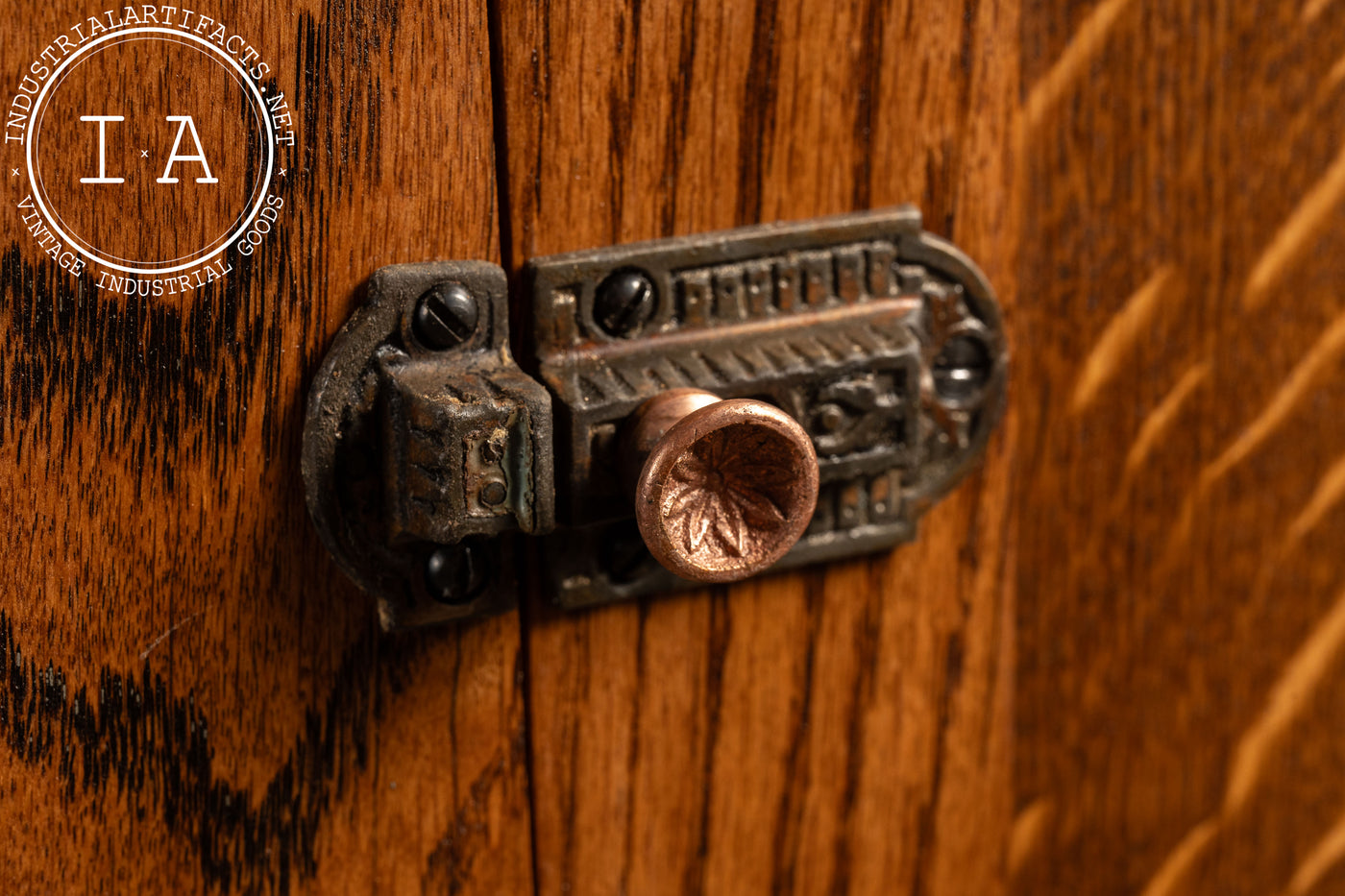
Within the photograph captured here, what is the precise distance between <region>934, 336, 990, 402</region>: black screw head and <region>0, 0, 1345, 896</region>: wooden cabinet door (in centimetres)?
3

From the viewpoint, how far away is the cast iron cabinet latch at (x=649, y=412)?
1.38ft

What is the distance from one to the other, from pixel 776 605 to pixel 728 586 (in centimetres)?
2

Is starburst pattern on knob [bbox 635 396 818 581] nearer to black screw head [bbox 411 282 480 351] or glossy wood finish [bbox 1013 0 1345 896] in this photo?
black screw head [bbox 411 282 480 351]

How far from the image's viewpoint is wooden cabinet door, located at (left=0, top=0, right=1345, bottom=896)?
0.42 metres

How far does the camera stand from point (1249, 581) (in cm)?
67

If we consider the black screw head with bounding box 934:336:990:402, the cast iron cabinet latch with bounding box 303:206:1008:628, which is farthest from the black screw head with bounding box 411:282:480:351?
the black screw head with bounding box 934:336:990:402

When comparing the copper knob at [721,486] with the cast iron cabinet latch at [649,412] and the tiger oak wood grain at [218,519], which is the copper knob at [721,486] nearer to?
the cast iron cabinet latch at [649,412]

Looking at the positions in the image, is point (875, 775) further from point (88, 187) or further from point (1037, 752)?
point (88, 187)

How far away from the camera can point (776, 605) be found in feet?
1.78

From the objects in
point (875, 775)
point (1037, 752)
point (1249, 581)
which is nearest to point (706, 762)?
point (875, 775)

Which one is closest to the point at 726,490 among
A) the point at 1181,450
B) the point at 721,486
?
the point at 721,486

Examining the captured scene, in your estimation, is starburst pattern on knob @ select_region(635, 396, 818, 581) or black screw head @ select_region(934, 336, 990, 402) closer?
starburst pattern on knob @ select_region(635, 396, 818, 581)

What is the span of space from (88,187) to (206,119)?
0.13 ft

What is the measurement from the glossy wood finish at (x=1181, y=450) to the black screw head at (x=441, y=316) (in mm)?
268
